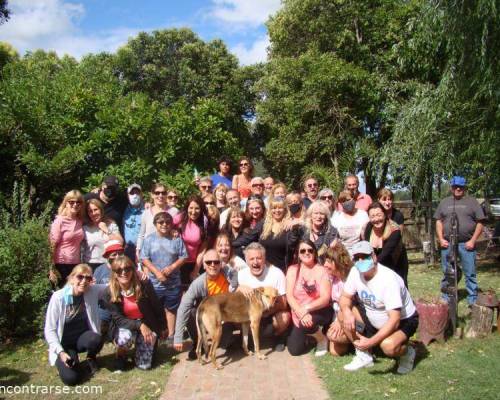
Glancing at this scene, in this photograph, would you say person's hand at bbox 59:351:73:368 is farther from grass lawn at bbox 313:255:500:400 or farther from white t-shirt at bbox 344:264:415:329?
white t-shirt at bbox 344:264:415:329

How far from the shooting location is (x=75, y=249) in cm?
610

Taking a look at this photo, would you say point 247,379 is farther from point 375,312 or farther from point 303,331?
point 375,312

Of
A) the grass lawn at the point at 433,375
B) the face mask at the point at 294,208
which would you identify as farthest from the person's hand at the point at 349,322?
the face mask at the point at 294,208

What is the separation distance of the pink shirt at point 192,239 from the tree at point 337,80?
9428 mm

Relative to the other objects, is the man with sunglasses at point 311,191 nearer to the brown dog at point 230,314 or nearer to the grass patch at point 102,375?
the brown dog at point 230,314

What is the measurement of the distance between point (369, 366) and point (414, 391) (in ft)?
2.13

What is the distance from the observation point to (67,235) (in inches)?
237

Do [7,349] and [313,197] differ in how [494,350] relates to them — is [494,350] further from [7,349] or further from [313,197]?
[7,349]

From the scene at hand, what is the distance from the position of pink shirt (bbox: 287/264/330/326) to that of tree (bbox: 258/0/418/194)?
31.8ft

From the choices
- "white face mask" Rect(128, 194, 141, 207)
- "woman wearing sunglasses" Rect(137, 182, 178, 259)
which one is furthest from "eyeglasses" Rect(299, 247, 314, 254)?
"white face mask" Rect(128, 194, 141, 207)

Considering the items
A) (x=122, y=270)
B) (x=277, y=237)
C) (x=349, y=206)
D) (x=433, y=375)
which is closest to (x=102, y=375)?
(x=122, y=270)

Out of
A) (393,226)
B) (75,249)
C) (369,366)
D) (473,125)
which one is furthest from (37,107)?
(473,125)

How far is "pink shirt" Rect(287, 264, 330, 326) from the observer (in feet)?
17.9

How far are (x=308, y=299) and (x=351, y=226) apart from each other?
130cm
